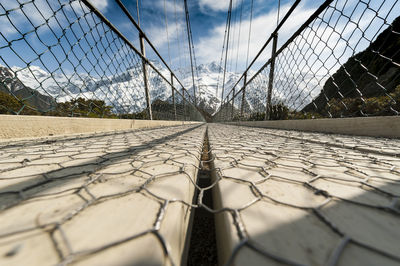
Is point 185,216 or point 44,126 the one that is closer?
point 185,216

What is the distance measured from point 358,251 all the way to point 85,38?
79.3 inches

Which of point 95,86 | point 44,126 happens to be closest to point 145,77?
point 95,86

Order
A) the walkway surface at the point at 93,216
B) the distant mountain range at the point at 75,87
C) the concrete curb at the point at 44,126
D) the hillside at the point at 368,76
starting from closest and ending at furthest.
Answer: the walkway surface at the point at 93,216
the concrete curb at the point at 44,126
the distant mountain range at the point at 75,87
the hillside at the point at 368,76

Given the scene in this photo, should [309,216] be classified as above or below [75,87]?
below

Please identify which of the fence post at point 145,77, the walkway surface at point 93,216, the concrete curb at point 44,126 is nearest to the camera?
the walkway surface at point 93,216

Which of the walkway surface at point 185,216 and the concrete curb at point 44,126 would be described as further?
the concrete curb at point 44,126

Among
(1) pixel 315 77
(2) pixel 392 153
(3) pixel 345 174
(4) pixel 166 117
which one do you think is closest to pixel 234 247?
(3) pixel 345 174

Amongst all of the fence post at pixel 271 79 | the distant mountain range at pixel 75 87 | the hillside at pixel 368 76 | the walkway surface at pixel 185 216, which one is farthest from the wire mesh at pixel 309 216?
the fence post at pixel 271 79

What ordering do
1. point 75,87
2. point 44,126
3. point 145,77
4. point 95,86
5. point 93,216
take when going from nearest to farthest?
point 93,216 → point 44,126 → point 75,87 → point 95,86 → point 145,77

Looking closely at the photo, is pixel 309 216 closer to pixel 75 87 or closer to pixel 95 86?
pixel 75 87

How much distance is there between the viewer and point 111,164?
1.64ft

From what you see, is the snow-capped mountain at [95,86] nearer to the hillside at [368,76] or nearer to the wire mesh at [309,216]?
the hillside at [368,76]

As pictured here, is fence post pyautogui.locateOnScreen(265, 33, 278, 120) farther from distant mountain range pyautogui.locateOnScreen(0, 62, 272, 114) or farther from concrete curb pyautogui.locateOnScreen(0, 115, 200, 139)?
concrete curb pyautogui.locateOnScreen(0, 115, 200, 139)

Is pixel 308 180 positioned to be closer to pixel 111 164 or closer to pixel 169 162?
pixel 169 162
